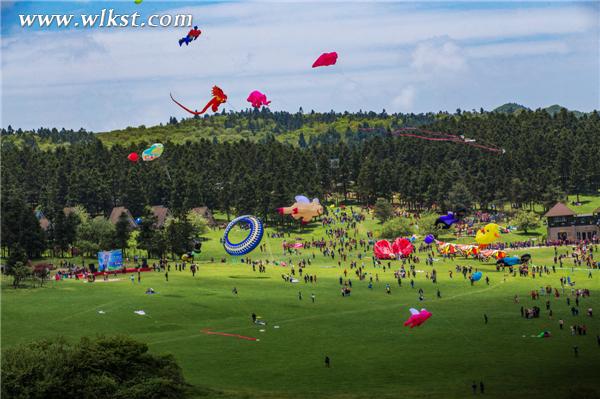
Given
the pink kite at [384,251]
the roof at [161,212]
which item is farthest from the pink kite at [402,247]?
the roof at [161,212]

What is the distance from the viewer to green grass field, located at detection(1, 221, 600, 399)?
60719 millimetres

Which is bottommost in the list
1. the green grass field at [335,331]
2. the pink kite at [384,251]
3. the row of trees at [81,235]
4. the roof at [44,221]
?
the green grass field at [335,331]

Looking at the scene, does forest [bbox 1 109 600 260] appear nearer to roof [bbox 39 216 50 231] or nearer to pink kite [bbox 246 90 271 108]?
roof [bbox 39 216 50 231]

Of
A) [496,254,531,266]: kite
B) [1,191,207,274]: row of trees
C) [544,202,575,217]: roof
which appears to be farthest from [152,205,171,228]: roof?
[496,254,531,266]: kite

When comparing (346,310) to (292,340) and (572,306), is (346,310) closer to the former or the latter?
(292,340)

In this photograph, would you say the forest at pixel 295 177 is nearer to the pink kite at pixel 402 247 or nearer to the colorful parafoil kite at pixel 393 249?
the colorful parafoil kite at pixel 393 249

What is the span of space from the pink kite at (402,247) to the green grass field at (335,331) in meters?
12.4

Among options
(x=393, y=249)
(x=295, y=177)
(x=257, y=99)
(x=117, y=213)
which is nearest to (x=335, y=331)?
(x=257, y=99)

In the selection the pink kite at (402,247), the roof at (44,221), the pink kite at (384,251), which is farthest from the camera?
the roof at (44,221)

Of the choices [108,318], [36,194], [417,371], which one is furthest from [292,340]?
[36,194]

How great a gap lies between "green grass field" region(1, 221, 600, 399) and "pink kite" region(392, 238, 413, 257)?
12.4 meters

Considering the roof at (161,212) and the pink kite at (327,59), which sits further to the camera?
the roof at (161,212)

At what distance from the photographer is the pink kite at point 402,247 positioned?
117 m

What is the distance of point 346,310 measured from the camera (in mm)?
83250
